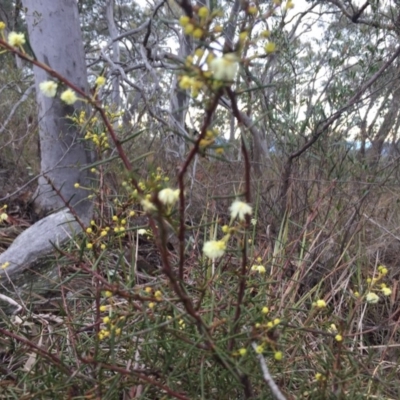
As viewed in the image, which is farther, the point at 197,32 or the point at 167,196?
the point at 167,196

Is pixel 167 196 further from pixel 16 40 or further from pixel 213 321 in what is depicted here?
pixel 213 321

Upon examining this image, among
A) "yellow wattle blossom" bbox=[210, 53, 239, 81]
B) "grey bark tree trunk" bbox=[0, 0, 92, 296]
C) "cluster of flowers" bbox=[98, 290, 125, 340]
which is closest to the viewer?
"yellow wattle blossom" bbox=[210, 53, 239, 81]

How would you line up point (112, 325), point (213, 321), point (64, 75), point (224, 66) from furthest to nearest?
1. point (64, 75)
2. point (213, 321)
3. point (112, 325)
4. point (224, 66)

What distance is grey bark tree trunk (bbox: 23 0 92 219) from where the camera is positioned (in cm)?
306

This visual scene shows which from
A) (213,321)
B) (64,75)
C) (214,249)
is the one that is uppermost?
(64,75)

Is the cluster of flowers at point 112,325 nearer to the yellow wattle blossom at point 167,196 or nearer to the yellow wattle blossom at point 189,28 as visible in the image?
the yellow wattle blossom at point 167,196

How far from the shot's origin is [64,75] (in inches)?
122

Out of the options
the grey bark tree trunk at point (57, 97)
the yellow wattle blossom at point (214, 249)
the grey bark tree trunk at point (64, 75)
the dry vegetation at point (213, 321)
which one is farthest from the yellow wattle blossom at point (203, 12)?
the grey bark tree trunk at point (64, 75)

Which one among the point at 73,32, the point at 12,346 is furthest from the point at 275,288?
the point at 73,32

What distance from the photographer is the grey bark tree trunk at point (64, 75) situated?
121 inches

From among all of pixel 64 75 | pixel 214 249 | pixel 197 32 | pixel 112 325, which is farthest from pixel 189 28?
pixel 64 75

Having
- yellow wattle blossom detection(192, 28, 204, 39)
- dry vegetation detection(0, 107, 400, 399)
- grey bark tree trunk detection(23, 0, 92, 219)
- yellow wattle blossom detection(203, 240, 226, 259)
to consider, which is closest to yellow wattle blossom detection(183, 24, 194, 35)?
yellow wattle blossom detection(192, 28, 204, 39)

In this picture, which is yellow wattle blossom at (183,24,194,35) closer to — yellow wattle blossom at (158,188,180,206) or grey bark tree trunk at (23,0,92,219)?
yellow wattle blossom at (158,188,180,206)

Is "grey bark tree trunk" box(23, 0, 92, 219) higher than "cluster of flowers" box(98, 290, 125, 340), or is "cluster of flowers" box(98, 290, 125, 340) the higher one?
"grey bark tree trunk" box(23, 0, 92, 219)
